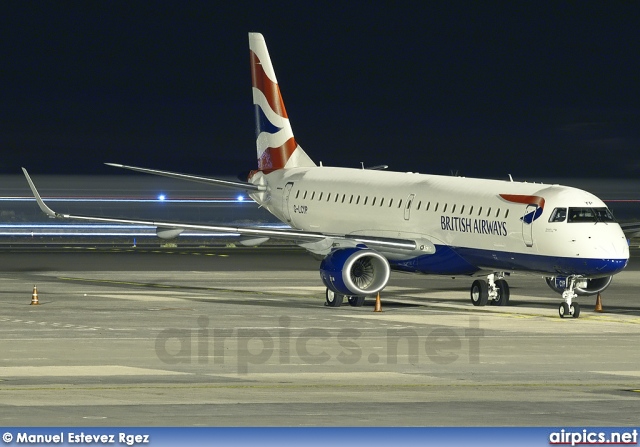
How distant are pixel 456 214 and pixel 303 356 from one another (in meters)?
14.5

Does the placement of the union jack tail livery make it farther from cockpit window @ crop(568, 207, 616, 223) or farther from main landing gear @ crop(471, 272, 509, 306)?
cockpit window @ crop(568, 207, 616, 223)

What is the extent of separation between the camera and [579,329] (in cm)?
3541

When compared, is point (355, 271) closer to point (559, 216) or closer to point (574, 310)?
point (559, 216)

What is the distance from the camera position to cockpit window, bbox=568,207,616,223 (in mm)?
39438

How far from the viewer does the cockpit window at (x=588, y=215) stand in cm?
3944

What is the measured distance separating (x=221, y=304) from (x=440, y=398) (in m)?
20.1

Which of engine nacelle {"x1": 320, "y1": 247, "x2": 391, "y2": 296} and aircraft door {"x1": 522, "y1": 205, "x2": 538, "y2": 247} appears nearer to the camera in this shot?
aircraft door {"x1": 522, "y1": 205, "x2": 538, "y2": 247}

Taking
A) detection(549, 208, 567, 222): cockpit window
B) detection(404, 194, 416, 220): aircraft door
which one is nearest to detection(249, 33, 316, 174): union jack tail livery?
detection(404, 194, 416, 220): aircraft door

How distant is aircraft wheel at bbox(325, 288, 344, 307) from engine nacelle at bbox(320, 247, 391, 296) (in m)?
0.60

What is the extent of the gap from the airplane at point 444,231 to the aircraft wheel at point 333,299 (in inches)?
1.6

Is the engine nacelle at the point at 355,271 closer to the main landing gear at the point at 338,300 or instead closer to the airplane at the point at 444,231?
the airplane at the point at 444,231

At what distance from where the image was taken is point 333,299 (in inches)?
1667

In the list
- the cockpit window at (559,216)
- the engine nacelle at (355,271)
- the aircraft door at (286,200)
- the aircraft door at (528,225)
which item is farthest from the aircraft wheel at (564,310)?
the aircraft door at (286,200)

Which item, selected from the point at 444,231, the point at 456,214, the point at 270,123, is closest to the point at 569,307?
the point at 456,214
